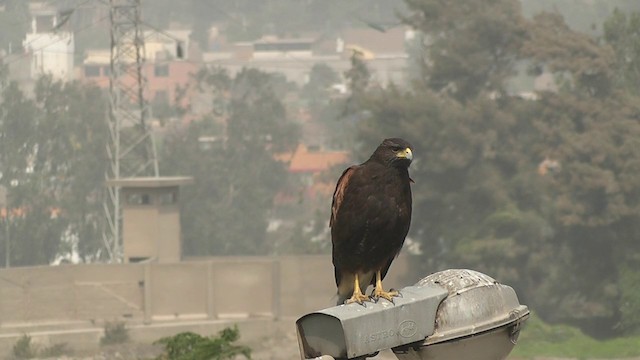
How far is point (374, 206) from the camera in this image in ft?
19.0

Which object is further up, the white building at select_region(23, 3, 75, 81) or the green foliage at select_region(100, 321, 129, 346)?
the white building at select_region(23, 3, 75, 81)

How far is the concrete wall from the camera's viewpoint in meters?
40.4

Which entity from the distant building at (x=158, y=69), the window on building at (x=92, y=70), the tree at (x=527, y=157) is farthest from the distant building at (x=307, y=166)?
the window on building at (x=92, y=70)

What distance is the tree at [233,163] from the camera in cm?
5900

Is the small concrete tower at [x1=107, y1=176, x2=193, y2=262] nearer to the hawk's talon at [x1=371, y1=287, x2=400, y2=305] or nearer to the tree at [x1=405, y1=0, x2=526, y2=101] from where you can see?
the tree at [x1=405, y1=0, x2=526, y2=101]

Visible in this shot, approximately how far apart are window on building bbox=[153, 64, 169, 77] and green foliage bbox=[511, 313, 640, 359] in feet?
150

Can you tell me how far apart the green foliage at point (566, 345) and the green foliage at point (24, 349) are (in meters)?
11.4

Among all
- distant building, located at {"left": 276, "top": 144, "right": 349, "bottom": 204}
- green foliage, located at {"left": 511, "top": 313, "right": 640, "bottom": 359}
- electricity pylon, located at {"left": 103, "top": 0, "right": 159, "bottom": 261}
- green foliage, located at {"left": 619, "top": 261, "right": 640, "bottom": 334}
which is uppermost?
electricity pylon, located at {"left": 103, "top": 0, "right": 159, "bottom": 261}

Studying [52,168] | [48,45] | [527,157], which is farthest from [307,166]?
[527,157]

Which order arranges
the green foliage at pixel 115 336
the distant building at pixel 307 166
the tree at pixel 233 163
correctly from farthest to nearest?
the distant building at pixel 307 166
the tree at pixel 233 163
the green foliage at pixel 115 336

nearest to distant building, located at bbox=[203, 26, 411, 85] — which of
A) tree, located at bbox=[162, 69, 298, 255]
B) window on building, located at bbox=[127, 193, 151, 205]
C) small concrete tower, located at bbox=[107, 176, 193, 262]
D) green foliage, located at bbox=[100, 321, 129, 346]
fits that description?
tree, located at bbox=[162, 69, 298, 255]

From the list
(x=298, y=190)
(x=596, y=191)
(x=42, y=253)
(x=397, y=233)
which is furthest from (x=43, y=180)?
(x=397, y=233)

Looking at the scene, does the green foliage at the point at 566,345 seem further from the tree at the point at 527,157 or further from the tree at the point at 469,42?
the tree at the point at 469,42

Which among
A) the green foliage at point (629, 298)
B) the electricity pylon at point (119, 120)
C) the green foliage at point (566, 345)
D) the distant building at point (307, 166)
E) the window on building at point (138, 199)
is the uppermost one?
the electricity pylon at point (119, 120)
